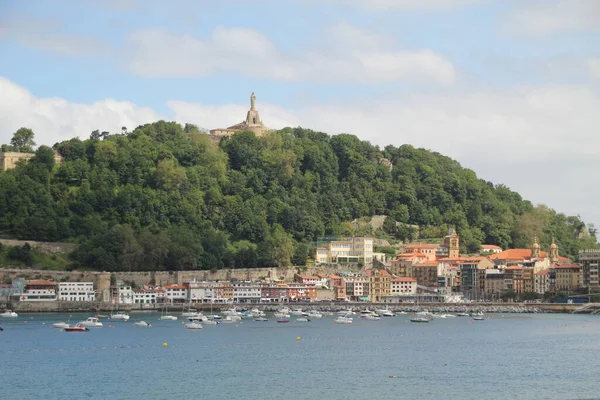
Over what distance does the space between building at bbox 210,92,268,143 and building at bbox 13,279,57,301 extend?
43.7 meters

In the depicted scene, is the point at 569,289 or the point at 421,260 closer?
the point at 569,289

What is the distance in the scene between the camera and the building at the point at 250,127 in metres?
138

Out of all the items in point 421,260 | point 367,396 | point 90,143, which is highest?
point 90,143

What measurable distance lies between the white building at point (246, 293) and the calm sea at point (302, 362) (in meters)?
21.0

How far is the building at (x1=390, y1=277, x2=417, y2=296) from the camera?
110 meters

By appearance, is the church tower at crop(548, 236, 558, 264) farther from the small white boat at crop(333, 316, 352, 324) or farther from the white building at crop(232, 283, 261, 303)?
the small white boat at crop(333, 316, 352, 324)

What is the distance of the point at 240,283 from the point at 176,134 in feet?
99.0

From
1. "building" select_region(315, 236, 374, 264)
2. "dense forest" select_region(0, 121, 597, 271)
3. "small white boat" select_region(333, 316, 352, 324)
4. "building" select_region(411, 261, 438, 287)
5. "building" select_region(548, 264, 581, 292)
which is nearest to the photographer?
"small white boat" select_region(333, 316, 352, 324)

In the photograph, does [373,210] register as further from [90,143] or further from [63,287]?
[63,287]

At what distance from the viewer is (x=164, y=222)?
109000mm

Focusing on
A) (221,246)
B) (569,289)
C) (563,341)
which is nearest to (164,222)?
(221,246)

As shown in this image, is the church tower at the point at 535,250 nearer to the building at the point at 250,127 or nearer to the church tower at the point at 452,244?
the church tower at the point at 452,244

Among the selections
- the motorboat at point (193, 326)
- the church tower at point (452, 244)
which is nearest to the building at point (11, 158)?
the church tower at point (452, 244)

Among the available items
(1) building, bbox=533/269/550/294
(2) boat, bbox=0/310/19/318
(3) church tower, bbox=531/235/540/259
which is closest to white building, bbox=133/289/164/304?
(2) boat, bbox=0/310/19/318
